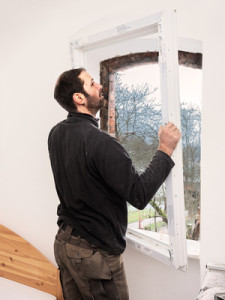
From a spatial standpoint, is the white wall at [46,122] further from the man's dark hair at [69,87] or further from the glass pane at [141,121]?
the man's dark hair at [69,87]

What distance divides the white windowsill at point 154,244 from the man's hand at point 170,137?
47cm

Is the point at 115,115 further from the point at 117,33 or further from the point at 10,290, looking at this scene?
the point at 10,290

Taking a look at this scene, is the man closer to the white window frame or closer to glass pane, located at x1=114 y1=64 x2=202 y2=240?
the white window frame

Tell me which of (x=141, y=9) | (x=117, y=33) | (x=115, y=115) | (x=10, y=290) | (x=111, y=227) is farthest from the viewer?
(x=10, y=290)

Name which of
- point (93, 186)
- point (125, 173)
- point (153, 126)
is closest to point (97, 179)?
point (93, 186)

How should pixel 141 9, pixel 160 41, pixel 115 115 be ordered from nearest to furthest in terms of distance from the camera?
pixel 160 41 → pixel 141 9 → pixel 115 115

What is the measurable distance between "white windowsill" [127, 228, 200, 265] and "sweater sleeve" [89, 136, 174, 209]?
13.0 inches

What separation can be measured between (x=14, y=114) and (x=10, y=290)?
3.95 ft

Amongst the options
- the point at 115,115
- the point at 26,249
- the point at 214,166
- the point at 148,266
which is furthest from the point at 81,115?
the point at 26,249

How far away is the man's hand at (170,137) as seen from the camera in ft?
4.45

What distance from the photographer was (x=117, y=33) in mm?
1539

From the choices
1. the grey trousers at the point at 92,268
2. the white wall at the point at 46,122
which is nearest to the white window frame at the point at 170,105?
the white wall at the point at 46,122

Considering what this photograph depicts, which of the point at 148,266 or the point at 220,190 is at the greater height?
the point at 220,190

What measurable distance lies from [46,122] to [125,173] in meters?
1.09
